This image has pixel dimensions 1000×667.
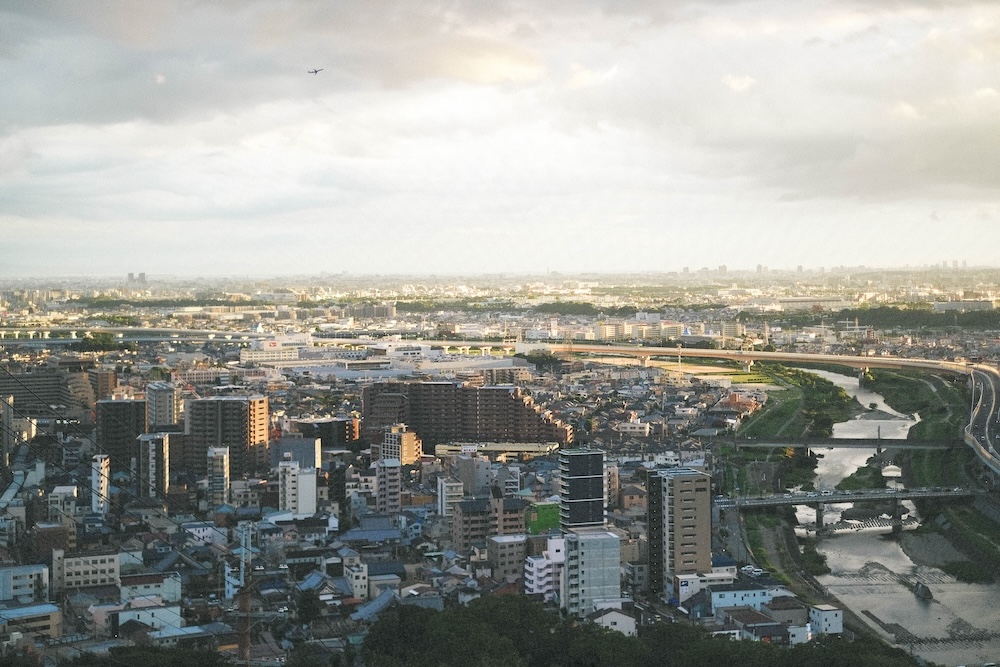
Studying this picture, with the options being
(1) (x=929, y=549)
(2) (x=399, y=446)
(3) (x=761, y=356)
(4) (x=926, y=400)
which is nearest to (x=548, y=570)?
(1) (x=929, y=549)

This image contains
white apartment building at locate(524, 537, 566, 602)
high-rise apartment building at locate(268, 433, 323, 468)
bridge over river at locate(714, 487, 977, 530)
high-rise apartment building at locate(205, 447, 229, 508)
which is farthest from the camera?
high-rise apartment building at locate(268, 433, 323, 468)

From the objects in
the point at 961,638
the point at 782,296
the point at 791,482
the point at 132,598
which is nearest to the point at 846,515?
the point at 791,482

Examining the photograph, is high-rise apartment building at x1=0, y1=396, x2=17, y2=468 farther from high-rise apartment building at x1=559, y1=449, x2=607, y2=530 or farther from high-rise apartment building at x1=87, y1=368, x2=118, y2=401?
high-rise apartment building at x1=559, y1=449, x2=607, y2=530

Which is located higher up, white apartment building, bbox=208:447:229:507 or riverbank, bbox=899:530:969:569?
white apartment building, bbox=208:447:229:507

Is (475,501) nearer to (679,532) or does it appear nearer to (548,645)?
(679,532)

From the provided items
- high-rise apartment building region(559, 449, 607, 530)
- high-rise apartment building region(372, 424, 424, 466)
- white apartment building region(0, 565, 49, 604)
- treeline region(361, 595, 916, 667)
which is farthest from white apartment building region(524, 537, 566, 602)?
high-rise apartment building region(372, 424, 424, 466)

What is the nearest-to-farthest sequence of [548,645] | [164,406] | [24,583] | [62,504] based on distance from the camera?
1. [548,645]
2. [24,583]
3. [62,504]
4. [164,406]
